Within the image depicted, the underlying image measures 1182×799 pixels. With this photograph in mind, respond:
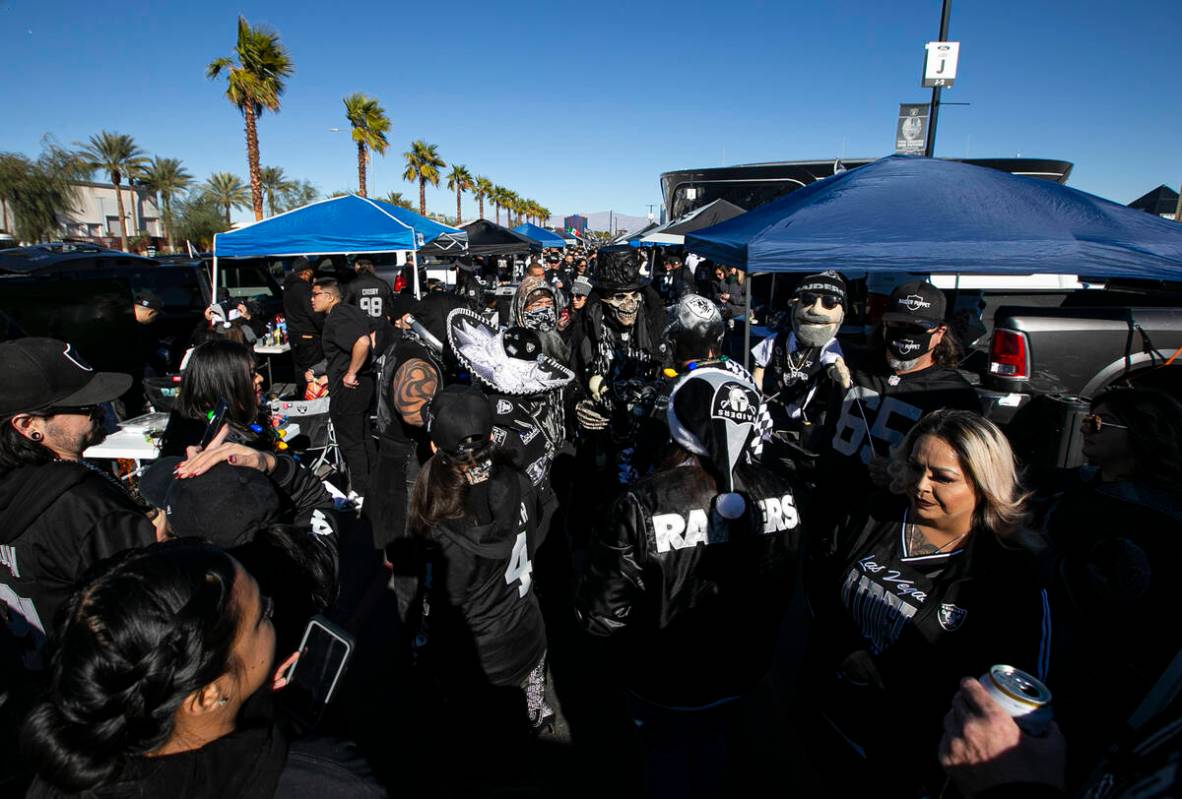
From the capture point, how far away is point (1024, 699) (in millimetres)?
1063

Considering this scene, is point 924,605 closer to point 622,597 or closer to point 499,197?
point 622,597

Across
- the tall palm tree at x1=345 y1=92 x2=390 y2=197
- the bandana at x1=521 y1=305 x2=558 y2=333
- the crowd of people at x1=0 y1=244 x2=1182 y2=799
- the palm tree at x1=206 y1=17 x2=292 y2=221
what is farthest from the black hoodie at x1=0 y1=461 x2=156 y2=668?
the tall palm tree at x1=345 y1=92 x2=390 y2=197

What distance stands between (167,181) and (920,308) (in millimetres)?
62399

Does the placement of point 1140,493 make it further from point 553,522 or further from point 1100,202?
point 1100,202

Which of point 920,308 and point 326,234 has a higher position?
point 326,234

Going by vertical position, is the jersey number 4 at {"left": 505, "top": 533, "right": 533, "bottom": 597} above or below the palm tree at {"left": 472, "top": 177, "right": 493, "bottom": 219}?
below

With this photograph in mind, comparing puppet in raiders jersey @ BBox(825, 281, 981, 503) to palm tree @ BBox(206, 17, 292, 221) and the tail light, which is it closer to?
the tail light

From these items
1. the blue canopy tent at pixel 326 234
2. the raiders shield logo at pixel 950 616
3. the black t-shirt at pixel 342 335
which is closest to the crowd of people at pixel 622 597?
the raiders shield logo at pixel 950 616

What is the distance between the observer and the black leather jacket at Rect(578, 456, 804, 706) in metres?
1.90

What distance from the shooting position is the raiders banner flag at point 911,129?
6.83m

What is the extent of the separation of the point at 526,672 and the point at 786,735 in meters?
1.44

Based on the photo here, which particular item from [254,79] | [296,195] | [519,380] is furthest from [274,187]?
[519,380]

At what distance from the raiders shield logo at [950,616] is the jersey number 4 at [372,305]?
6277 mm

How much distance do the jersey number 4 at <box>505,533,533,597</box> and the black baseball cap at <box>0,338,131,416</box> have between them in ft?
5.67
